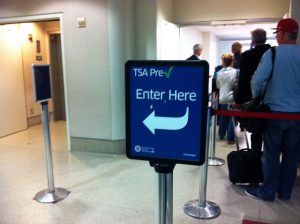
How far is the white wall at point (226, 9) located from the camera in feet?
16.8

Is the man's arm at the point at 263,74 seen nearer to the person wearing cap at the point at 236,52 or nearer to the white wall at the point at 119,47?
the white wall at the point at 119,47

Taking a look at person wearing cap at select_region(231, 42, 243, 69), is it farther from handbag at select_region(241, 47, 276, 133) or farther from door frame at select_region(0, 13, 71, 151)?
door frame at select_region(0, 13, 71, 151)

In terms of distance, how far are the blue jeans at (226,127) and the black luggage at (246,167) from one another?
1647 mm

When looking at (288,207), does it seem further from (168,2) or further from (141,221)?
(168,2)

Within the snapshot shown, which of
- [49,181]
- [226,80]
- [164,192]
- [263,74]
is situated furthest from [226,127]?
[164,192]

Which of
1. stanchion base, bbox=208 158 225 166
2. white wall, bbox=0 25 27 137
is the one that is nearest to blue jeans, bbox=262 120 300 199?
stanchion base, bbox=208 158 225 166

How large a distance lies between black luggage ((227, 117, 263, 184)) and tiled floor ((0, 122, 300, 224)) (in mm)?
133

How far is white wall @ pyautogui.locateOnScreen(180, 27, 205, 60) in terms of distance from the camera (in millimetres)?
6559

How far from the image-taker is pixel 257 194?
2969 mm

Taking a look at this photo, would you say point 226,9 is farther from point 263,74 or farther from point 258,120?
point 258,120

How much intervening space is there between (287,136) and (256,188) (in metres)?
0.76

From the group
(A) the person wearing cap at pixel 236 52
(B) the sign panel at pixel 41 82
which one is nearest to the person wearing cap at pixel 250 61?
(A) the person wearing cap at pixel 236 52

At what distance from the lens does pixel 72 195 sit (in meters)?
3.05

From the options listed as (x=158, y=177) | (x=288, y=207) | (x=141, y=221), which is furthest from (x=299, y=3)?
(x=158, y=177)
